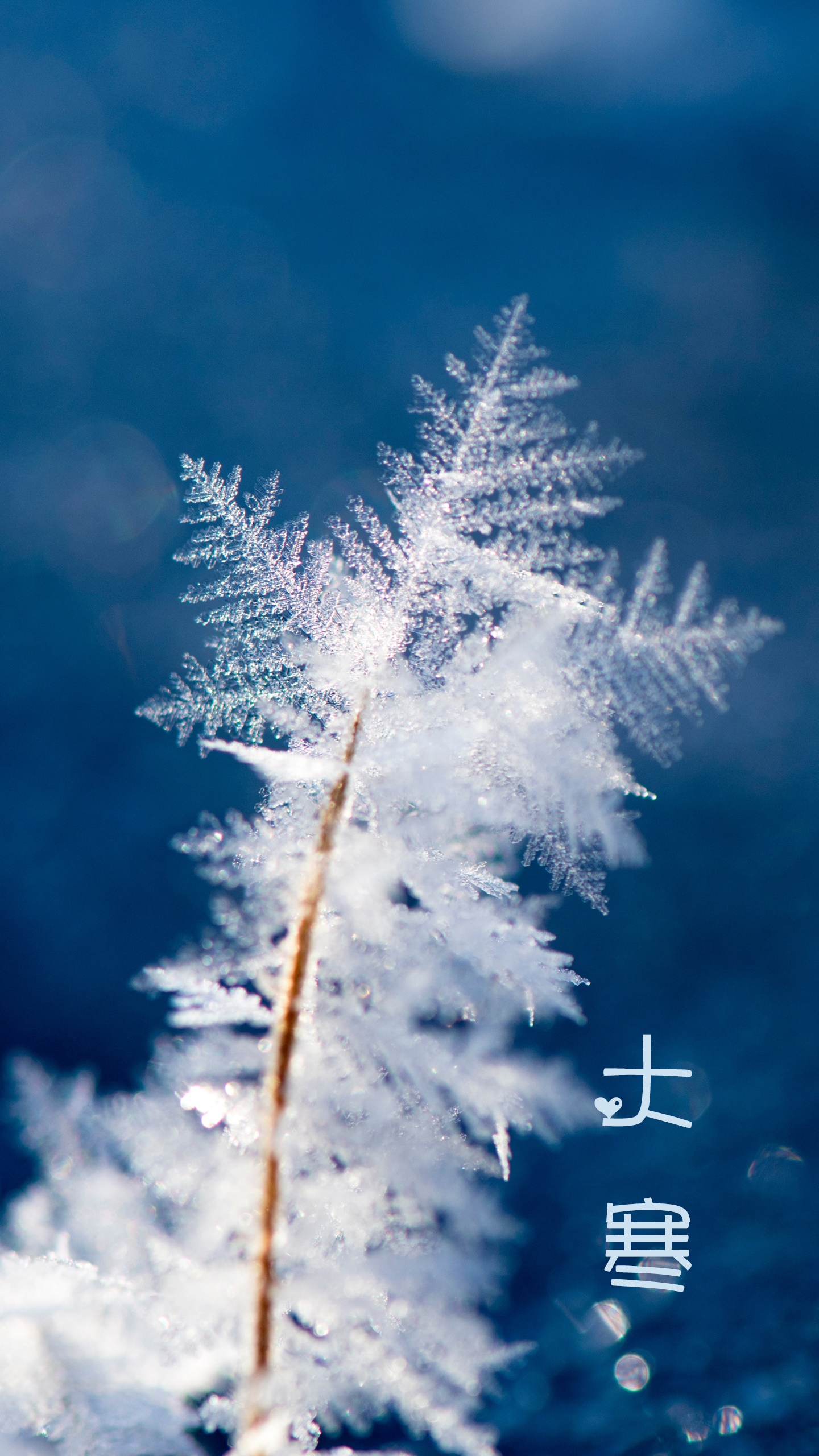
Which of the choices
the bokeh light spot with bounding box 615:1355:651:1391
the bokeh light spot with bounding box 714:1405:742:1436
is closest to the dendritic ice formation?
the bokeh light spot with bounding box 714:1405:742:1436

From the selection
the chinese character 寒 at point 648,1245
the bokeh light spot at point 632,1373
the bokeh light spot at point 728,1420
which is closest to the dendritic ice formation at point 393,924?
the chinese character 寒 at point 648,1245

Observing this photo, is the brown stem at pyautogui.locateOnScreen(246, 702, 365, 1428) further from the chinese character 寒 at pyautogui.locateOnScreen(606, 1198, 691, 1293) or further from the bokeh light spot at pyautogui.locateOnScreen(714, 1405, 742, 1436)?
the bokeh light spot at pyautogui.locateOnScreen(714, 1405, 742, 1436)

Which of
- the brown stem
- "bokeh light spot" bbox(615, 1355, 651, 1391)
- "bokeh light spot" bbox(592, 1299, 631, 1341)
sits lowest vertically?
"bokeh light spot" bbox(615, 1355, 651, 1391)

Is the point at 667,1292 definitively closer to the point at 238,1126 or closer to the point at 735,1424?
the point at 735,1424

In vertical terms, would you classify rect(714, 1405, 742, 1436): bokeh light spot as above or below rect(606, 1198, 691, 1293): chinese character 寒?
below

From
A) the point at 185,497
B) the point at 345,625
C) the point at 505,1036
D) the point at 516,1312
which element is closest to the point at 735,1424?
the point at 516,1312

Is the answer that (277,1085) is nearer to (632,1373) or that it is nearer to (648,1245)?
(648,1245)

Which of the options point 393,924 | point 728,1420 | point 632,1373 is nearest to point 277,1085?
point 393,924
